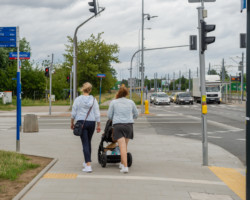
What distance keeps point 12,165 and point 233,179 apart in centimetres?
390

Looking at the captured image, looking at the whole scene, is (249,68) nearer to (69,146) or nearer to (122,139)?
(122,139)

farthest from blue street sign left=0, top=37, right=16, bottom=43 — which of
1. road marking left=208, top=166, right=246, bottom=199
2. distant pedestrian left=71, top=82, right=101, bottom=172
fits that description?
road marking left=208, top=166, right=246, bottom=199

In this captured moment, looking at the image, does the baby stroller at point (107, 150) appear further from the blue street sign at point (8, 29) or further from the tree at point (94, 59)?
the tree at point (94, 59)

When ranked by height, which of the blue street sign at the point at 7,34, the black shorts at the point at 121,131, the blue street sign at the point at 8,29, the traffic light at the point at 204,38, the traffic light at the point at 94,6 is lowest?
the black shorts at the point at 121,131

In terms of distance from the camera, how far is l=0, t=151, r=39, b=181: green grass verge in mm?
6895

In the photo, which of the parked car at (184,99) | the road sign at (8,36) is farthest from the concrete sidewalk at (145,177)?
the parked car at (184,99)

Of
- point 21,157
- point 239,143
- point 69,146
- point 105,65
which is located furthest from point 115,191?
point 105,65

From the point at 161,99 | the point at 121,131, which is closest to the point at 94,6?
the point at 121,131

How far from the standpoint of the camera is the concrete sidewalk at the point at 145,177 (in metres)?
5.86

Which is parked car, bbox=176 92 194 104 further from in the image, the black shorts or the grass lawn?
the black shorts

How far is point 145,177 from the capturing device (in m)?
7.13

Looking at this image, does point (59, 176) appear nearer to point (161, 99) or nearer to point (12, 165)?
point (12, 165)

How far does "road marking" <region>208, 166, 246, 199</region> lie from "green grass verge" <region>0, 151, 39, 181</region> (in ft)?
11.1

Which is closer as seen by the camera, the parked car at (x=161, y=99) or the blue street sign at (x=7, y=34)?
the blue street sign at (x=7, y=34)
